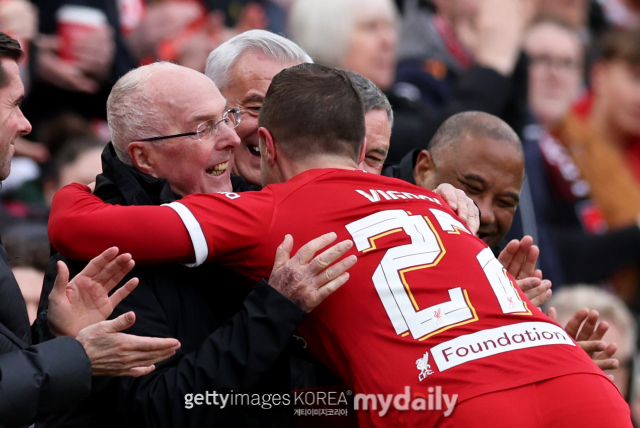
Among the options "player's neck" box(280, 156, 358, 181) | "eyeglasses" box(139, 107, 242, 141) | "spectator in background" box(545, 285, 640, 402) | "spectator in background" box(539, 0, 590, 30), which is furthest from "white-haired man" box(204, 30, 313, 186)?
"spectator in background" box(539, 0, 590, 30)

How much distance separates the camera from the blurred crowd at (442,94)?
5.93 meters

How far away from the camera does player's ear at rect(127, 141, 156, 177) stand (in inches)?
138

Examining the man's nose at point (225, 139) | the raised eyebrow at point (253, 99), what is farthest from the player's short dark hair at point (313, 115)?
the raised eyebrow at point (253, 99)

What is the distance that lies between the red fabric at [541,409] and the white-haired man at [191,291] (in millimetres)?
560

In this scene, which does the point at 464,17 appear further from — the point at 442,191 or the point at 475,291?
the point at 475,291

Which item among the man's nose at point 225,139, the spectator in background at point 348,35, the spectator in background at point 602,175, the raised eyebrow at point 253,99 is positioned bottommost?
the spectator in background at point 602,175

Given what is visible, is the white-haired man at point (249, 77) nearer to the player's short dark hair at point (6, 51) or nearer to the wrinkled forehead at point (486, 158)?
the wrinkled forehead at point (486, 158)

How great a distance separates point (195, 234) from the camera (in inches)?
117

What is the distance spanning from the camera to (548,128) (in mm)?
8320

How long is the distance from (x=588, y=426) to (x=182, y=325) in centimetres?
135

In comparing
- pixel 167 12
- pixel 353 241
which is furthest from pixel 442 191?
pixel 167 12

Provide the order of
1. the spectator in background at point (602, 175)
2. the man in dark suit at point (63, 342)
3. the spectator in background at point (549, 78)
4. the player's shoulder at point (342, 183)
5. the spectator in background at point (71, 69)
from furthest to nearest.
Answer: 1. the spectator in background at point (549, 78)
2. the spectator in background at point (602, 175)
3. the spectator in background at point (71, 69)
4. the player's shoulder at point (342, 183)
5. the man in dark suit at point (63, 342)

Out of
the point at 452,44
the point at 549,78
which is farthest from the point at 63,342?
the point at 549,78

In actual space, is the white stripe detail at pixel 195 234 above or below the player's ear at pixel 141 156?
above
